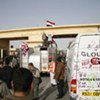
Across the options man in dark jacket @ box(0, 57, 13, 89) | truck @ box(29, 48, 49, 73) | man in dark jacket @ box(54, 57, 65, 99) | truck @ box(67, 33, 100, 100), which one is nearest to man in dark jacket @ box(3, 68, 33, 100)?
man in dark jacket @ box(0, 57, 13, 89)

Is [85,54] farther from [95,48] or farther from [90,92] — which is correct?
[90,92]

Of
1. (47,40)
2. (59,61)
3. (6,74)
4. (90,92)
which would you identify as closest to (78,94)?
(90,92)

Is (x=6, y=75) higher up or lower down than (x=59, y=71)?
higher up

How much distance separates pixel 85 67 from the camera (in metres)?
8.80

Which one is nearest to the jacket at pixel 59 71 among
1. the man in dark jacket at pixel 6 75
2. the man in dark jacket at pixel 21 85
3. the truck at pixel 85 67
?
the truck at pixel 85 67

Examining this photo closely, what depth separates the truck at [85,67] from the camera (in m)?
8.74

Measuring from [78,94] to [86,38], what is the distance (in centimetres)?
140

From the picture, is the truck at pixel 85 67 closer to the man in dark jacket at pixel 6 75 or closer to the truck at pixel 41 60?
the man in dark jacket at pixel 6 75

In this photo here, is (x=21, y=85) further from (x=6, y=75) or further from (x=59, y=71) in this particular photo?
(x=59, y=71)

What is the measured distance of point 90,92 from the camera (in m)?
8.72

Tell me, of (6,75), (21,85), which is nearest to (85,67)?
(6,75)

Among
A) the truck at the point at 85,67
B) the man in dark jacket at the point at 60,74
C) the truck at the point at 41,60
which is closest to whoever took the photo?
the truck at the point at 85,67

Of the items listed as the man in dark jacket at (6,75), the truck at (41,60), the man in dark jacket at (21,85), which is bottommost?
the truck at (41,60)

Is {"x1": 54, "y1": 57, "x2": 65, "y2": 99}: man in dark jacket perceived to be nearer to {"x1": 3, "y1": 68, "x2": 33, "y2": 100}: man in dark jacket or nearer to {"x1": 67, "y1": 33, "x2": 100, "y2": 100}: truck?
{"x1": 67, "y1": 33, "x2": 100, "y2": 100}: truck
